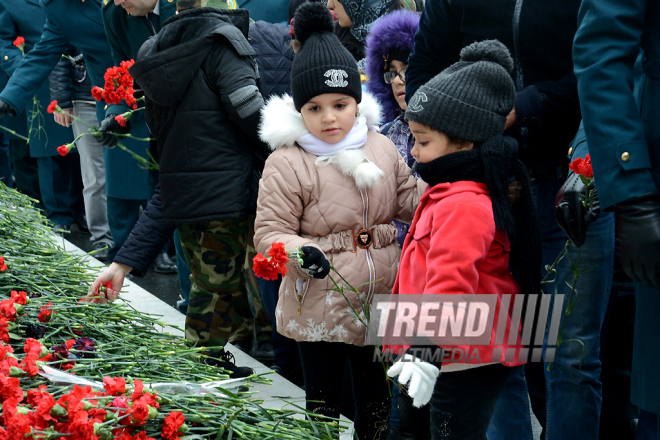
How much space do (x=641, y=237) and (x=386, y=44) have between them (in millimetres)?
1675

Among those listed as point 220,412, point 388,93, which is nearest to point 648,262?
point 220,412

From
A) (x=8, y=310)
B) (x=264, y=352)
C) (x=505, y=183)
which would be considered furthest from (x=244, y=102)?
(x=264, y=352)

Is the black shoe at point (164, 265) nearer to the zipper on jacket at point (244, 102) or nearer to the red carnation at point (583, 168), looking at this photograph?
the zipper on jacket at point (244, 102)

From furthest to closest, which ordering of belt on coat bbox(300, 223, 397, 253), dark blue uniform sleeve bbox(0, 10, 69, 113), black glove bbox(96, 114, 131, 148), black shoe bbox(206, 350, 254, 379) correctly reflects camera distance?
dark blue uniform sleeve bbox(0, 10, 69, 113) < black glove bbox(96, 114, 131, 148) < black shoe bbox(206, 350, 254, 379) < belt on coat bbox(300, 223, 397, 253)

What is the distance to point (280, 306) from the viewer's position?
250 centimetres

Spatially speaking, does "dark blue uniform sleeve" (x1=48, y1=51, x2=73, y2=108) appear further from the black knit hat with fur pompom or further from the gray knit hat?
the gray knit hat

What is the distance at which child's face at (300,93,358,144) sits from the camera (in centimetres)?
246

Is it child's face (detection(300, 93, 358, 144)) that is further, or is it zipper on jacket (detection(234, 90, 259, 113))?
zipper on jacket (detection(234, 90, 259, 113))

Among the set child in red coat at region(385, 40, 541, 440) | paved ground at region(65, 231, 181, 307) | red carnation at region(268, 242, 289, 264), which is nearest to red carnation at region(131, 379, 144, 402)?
red carnation at region(268, 242, 289, 264)

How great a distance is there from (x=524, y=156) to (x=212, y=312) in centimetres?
150

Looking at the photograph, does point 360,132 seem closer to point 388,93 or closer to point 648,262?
point 388,93

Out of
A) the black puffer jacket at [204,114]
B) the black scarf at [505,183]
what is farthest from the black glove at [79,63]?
the black scarf at [505,183]

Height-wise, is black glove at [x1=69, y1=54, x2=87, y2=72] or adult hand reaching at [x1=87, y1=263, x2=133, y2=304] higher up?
black glove at [x1=69, y1=54, x2=87, y2=72]

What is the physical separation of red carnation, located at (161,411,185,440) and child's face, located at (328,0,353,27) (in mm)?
2344
